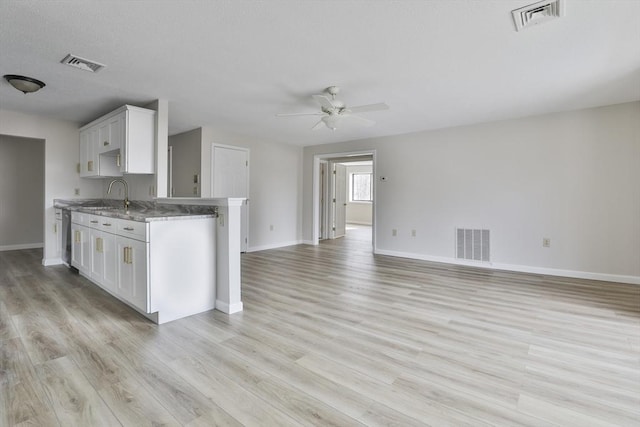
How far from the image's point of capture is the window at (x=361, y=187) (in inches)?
488

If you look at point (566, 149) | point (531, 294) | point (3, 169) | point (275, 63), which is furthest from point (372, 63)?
point (3, 169)

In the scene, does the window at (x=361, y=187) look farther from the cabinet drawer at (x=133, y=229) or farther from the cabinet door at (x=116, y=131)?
the cabinet drawer at (x=133, y=229)

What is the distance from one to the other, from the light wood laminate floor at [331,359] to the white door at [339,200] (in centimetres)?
488

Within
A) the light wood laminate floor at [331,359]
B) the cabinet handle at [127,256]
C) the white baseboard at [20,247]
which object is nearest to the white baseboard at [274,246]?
the light wood laminate floor at [331,359]

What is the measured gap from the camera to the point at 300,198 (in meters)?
7.25

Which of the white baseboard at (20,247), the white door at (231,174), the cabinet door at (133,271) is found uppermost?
the white door at (231,174)

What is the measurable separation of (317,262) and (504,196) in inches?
122

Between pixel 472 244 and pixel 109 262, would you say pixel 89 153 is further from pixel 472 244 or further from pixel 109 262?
pixel 472 244

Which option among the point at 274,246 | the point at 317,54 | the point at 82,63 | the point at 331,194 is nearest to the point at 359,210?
the point at 331,194

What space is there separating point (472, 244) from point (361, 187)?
775 cm

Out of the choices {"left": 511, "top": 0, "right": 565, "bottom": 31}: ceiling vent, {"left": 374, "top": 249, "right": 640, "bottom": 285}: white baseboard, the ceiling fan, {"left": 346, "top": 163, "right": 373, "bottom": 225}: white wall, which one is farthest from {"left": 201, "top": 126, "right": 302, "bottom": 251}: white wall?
{"left": 346, "top": 163, "right": 373, "bottom": 225}: white wall

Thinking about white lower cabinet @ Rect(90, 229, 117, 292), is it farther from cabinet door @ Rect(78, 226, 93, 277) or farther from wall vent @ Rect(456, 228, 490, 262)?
wall vent @ Rect(456, 228, 490, 262)

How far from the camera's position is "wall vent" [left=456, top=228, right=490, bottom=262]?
194 inches

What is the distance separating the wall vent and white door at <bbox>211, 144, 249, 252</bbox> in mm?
3875
